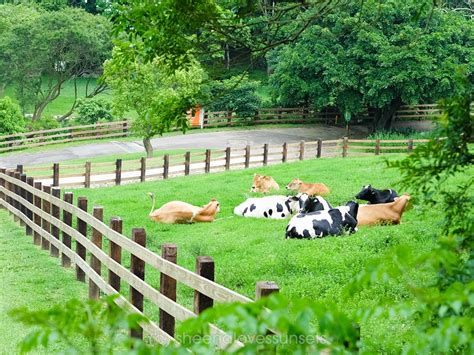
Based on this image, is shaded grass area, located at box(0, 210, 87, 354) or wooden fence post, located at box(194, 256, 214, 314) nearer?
wooden fence post, located at box(194, 256, 214, 314)

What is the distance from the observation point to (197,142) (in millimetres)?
46375

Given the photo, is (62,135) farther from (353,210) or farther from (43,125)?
(353,210)

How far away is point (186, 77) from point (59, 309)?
3317 centimetres

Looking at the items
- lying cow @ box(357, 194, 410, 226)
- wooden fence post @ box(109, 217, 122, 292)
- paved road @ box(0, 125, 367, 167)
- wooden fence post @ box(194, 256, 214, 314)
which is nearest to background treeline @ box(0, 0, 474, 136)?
paved road @ box(0, 125, 367, 167)

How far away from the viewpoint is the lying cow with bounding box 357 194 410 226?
15695mm

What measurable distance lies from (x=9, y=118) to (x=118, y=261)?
35.4 metres

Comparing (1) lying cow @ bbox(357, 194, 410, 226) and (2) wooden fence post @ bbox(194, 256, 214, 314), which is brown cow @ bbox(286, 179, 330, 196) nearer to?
(1) lying cow @ bbox(357, 194, 410, 226)

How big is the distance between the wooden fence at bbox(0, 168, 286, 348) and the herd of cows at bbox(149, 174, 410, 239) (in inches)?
100

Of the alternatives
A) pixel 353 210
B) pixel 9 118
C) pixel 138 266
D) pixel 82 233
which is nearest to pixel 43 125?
pixel 9 118

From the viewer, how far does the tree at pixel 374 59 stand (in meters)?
44.6

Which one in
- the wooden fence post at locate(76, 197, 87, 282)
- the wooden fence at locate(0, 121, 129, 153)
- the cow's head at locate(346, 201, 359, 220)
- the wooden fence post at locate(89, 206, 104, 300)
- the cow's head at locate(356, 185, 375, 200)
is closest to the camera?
the wooden fence post at locate(89, 206, 104, 300)

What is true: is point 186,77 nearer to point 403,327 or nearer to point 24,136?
point 24,136

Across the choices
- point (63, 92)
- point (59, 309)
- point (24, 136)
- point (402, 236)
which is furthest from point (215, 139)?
point (59, 309)

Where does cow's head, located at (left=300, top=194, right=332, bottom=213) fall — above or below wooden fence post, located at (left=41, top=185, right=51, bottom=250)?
above
